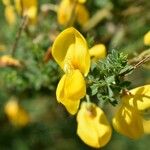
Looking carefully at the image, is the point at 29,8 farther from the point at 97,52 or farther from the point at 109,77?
the point at 109,77

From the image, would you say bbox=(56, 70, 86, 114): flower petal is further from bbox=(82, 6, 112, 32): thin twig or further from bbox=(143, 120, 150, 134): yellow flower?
bbox=(82, 6, 112, 32): thin twig

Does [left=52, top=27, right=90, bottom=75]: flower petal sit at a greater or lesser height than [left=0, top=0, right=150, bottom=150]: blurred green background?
greater

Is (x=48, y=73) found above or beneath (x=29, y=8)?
beneath

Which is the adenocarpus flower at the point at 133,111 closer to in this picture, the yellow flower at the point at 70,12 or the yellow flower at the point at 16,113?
the yellow flower at the point at 70,12

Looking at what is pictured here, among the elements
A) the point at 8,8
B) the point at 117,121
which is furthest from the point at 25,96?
the point at 117,121

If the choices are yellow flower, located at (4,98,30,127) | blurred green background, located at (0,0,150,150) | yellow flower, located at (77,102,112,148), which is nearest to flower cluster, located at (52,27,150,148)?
yellow flower, located at (77,102,112,148)

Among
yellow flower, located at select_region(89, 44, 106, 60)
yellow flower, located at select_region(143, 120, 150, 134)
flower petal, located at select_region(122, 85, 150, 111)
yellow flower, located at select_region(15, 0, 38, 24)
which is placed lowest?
yellow flower, located at select_region(143, 120, 150, 134)

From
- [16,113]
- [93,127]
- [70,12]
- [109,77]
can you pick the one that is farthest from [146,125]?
[16,113]

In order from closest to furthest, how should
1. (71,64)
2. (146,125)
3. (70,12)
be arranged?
(71,64) → (146,125) → (70,12)
